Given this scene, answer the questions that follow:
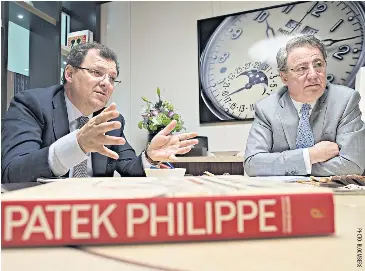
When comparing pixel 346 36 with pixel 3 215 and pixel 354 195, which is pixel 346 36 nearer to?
pixel 354 195

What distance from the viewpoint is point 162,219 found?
17 cm

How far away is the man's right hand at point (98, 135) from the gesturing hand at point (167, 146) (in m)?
0.20

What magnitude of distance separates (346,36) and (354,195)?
6.93 feet

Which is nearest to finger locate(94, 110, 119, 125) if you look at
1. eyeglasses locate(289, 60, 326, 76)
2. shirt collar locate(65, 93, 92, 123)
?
shirt collar locate(65, 93, 92, 123)

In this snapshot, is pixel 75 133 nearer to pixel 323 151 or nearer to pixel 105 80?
pixel 105 80

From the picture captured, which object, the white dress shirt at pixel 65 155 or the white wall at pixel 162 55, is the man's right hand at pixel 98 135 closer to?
the white dress shirt at pixel 65 155

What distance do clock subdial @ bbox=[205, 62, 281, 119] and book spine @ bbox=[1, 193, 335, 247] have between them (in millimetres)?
2220

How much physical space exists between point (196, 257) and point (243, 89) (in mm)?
2301

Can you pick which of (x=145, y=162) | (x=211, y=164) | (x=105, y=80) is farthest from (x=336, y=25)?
(x=145, y=162)

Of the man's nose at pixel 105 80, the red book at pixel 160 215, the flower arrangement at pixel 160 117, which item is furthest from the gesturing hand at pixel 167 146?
the flower arrangement at pixel 160 117

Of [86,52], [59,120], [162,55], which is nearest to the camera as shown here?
[59,120]

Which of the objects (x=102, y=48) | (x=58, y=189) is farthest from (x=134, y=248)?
(x=102, y=48)

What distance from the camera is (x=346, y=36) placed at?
213cm

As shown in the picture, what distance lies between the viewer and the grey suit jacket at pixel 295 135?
41.5 inches
